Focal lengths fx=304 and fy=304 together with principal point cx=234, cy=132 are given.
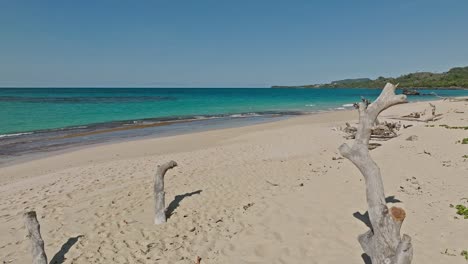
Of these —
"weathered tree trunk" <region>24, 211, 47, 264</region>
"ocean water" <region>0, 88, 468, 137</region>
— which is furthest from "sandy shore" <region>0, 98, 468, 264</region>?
"ocean water" <region>0, 88, 468, 137</region>

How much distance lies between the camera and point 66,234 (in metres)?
6.91

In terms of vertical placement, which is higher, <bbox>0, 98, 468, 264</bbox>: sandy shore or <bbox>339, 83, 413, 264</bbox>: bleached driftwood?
<bbox>339, 83, 413, 264</bbox>: bleached driftwood

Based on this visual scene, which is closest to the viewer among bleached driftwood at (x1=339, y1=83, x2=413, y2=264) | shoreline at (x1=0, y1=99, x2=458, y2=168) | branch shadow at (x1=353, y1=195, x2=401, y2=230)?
bleached driftwood at (x1=339, y1=83, x2=413, y2=264)

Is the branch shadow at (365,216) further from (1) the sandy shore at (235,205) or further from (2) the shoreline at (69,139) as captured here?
(2) the shoreline at (69,139)

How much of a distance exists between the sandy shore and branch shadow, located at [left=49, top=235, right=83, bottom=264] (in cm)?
4

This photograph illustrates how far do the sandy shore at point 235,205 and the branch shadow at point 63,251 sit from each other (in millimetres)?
38

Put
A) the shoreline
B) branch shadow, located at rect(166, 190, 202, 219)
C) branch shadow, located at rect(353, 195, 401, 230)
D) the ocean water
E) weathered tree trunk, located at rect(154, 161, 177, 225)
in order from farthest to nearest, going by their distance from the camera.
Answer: the ocean water
the shoreline
branch shadow, located at rect(166, 190, 202, 219)
weathered tree trunk, located at rect(154, 161, 177, 225)
branch shadow, located at rect(353, 195, 401, 230)

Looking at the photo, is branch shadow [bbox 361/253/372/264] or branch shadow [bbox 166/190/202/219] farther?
branch shadow [bbox 166/190/202/219]

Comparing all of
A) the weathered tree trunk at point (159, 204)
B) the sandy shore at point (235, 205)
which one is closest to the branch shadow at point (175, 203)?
the sandy shore at point (235, 205)

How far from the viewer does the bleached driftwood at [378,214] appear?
13.3 ft

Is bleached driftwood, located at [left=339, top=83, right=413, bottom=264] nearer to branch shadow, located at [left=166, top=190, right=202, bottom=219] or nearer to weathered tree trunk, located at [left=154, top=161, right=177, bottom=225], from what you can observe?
weathered tree trunk, located at [left=154, top=161, right=177, bottom=225]

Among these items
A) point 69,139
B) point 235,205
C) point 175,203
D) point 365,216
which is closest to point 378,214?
point 365,216

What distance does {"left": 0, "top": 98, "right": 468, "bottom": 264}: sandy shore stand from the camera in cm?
580

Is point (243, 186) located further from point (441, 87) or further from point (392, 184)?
point (441, 87)
